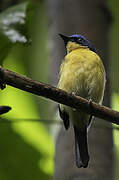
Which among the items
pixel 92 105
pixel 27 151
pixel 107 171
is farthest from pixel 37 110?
pixel 92 105

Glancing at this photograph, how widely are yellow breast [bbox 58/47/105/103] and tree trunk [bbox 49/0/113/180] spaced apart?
0.11 meters

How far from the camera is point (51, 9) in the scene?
130 inches

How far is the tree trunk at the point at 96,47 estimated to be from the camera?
252 centimetres

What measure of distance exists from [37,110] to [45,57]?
776 millimetres

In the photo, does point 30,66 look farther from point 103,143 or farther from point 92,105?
point 92,105

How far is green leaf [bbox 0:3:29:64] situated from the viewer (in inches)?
74.9

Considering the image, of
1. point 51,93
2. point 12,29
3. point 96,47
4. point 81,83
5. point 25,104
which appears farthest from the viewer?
point 25,104

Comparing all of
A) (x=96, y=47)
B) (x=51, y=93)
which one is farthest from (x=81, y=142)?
(x=51, y=93)

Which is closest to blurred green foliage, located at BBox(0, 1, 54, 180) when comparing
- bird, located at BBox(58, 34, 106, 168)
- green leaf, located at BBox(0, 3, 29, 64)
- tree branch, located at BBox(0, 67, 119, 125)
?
green leaf, located at BBox(0, 3, 29, 64)

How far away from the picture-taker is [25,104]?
3.28 meters

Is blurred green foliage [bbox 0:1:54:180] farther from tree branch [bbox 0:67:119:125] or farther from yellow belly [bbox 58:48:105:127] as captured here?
yellow belly [bbox 58:48:105:127]

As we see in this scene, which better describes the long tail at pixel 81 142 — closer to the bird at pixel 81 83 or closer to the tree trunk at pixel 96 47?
the bird at pixel 81 83

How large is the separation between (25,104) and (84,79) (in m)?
0.55

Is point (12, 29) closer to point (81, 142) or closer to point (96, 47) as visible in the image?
point (96, 47)
